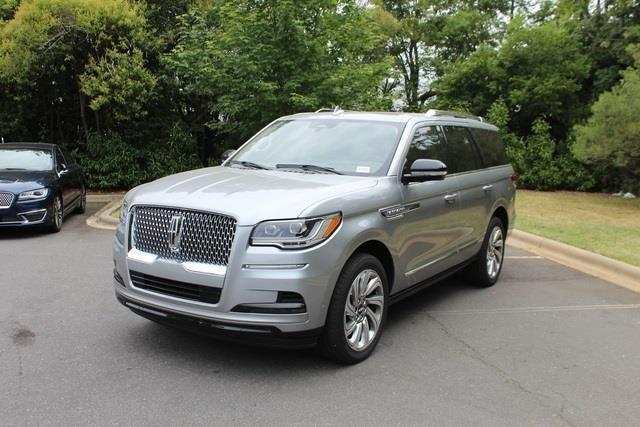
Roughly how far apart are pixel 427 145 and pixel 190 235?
2.48m

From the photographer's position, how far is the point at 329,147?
5.33 metres

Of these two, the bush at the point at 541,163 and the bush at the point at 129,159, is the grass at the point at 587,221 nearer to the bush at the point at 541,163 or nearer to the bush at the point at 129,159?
the bush at the point at 541,163

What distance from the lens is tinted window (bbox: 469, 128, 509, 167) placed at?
21.9ft

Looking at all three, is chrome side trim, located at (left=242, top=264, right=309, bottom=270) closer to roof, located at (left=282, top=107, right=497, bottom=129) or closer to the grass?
roof, located at (left=282, top=107, right=497, bottom=129)

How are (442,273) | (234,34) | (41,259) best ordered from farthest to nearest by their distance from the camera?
(234,34) < (41,259) < (442,273)

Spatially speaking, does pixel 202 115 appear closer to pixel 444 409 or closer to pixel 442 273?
pixel 442 273

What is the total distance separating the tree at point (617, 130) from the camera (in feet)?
43.3

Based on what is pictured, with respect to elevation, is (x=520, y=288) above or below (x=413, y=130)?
below

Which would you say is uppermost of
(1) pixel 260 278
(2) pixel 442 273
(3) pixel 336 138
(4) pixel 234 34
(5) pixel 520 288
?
(4) pixel 234 34

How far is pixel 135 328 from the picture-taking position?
16.7 ft

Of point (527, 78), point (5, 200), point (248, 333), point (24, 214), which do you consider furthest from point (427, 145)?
point (527, 78)

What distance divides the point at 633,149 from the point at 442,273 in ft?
32.7

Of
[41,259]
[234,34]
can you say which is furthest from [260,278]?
[234,34]

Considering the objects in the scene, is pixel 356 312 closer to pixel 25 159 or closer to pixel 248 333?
pixel 248 333
